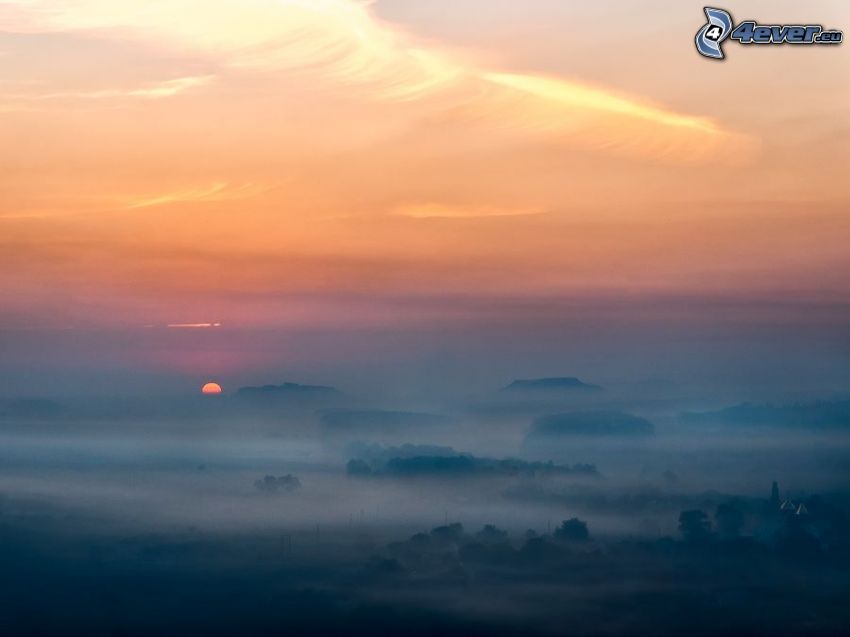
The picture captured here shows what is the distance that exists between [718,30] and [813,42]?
5.13 m

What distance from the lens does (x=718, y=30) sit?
174ft

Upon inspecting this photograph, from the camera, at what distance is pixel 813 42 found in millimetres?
52312
